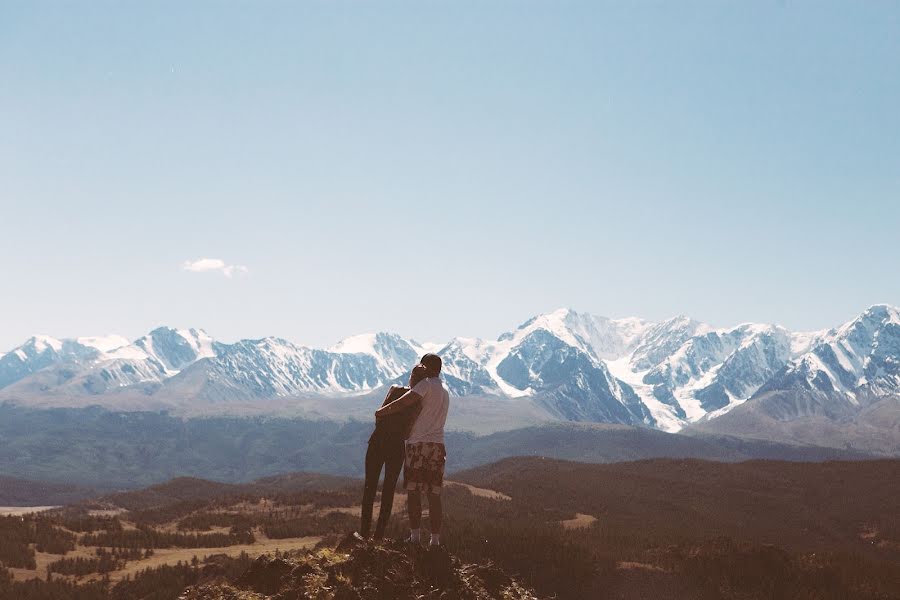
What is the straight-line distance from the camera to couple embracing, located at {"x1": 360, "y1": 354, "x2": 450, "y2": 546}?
16.7 meters

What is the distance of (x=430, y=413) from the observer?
661 inches

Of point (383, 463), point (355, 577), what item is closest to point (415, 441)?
point (383, 463)

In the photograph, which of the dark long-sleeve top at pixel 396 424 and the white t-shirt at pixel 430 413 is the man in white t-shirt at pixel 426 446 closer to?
the white t-shirt at pixel 430 413

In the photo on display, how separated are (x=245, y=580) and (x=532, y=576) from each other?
49.9ft

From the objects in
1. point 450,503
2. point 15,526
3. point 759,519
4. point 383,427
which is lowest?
point 759,519

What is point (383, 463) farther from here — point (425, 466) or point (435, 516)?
point (435, 516)

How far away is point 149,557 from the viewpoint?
40.2 meters

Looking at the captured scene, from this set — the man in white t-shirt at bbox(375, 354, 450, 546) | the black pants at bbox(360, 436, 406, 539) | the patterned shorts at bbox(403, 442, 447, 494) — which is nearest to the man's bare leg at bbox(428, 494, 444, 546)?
the man in white t-shirt at bbox(375, 354, 450, 546)

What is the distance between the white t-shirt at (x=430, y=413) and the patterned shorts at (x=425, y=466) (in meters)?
0.15

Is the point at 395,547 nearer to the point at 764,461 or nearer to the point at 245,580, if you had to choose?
the point at 245,580

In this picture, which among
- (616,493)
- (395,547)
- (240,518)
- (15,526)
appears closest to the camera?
(395,547)

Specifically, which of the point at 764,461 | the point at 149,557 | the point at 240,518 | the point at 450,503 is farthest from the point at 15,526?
the point at 764,461

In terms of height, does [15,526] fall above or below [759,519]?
above

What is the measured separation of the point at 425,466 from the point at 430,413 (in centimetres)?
114
